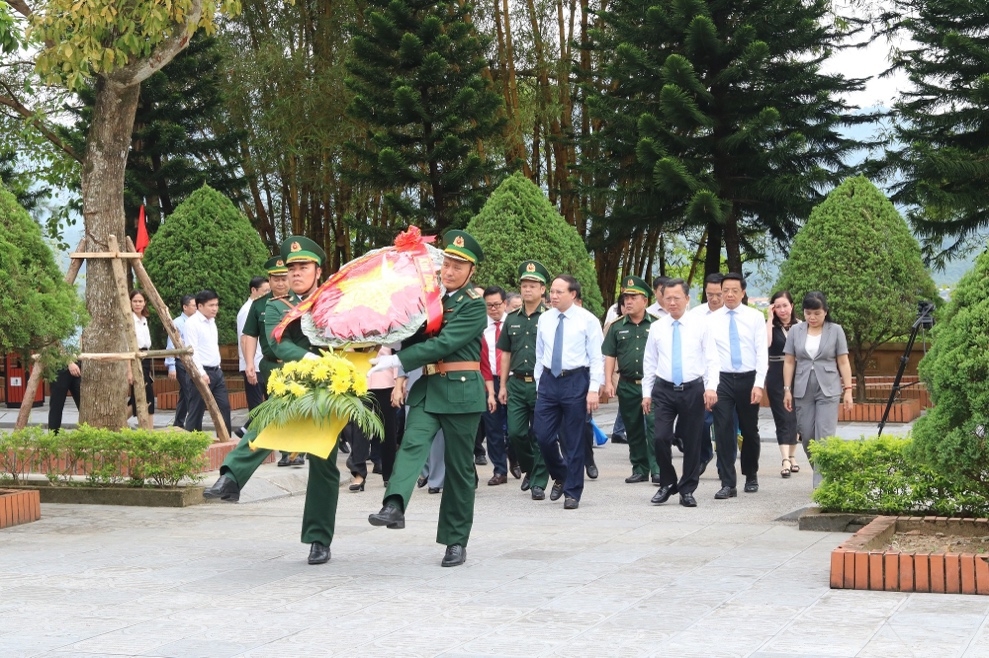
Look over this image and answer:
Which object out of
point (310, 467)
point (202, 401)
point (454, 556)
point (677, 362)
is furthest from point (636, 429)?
point (310, 467)

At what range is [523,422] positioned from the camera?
11195 mm

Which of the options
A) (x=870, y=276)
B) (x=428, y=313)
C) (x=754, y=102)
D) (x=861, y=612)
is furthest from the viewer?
(x=754, y=102)

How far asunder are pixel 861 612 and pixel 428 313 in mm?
2729

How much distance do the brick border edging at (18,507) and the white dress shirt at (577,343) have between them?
147 inches

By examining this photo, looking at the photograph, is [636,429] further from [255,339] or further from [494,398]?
[255,339]

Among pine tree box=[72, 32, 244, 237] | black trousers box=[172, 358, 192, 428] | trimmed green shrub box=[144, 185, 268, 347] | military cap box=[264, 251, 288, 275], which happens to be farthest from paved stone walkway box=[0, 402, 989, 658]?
pine tree box=[72, 32, 244, 237]

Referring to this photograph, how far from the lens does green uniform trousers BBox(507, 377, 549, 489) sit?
1092 cm

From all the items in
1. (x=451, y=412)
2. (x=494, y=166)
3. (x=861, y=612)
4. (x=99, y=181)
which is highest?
(x=494, y=166)

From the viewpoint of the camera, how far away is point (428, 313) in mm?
7391

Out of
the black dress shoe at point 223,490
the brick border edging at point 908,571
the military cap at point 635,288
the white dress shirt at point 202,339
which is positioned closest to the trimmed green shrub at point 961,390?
the brick border edging at point 908,571

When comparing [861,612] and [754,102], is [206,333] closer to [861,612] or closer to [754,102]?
[861,612]

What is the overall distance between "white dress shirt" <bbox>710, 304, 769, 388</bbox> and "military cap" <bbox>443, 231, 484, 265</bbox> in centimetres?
354

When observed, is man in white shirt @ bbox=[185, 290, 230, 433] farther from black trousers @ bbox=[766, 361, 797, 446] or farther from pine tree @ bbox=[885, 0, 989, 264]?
pine tree @ bbox=[885, 0, 989, 264]

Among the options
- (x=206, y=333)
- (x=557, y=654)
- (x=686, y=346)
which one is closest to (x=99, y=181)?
(x=206, y=333)
